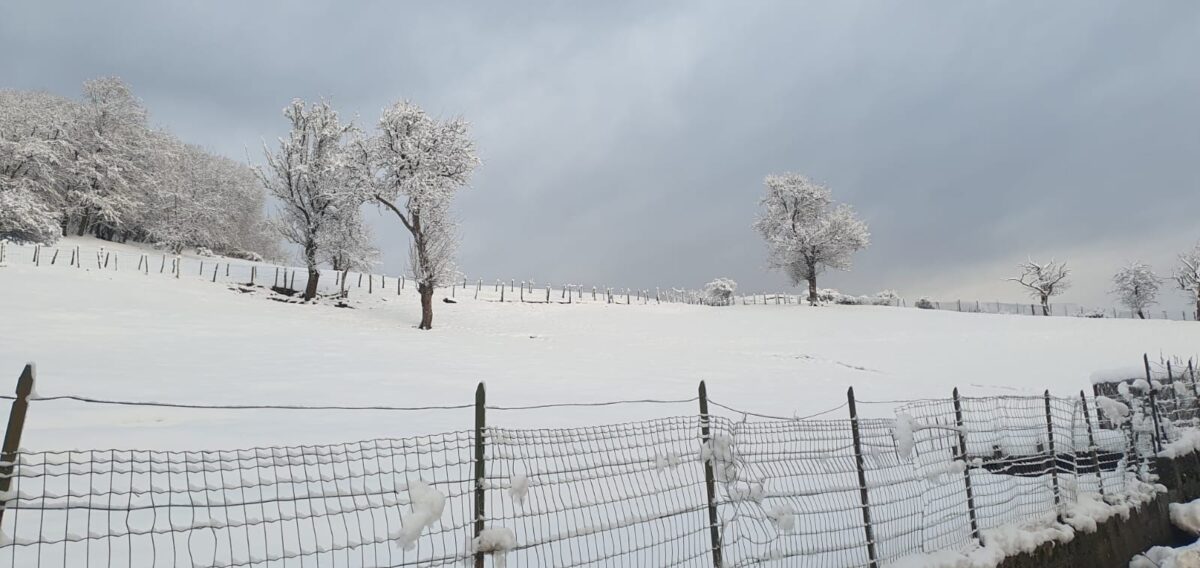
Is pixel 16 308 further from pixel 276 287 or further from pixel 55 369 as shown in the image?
pixel 276 287

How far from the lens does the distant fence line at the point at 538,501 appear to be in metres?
3.02

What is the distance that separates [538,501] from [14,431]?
2.96 meters

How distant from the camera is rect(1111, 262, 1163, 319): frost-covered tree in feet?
197

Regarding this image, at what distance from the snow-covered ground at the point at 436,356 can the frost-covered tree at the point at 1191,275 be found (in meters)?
32.9

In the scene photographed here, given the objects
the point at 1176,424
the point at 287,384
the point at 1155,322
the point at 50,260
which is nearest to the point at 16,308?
the point at 287,384

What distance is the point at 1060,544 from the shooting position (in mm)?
5730

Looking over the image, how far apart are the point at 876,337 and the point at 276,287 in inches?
1195

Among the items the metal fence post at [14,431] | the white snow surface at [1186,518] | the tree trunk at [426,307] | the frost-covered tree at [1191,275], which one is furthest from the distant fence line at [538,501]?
the frost-covered tree at [1191,275]

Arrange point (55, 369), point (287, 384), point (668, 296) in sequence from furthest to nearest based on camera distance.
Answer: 1. point (668, 296)
2. point (287, 384)
3. point (55, 369)

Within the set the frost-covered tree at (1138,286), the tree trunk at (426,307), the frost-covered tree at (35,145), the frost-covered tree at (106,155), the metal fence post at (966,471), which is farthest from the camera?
the frost-covered tree at (1138,286)

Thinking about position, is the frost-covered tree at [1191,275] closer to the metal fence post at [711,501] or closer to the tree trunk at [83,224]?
the metal fence post at [711,501]

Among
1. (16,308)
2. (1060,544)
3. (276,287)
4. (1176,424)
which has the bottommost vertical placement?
(1060,544)

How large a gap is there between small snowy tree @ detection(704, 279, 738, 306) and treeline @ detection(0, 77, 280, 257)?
1182 inches

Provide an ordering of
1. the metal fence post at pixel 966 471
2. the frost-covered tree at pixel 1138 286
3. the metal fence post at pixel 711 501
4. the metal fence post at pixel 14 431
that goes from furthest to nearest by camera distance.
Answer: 1. the frost-covered tree at pixel 1138 286
2. the metal fence post at pixel 966 471
3. the metal fence post at pixel 711 501
4. the metal fence post at pixel 14 431
